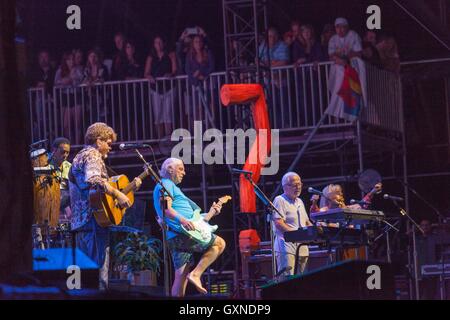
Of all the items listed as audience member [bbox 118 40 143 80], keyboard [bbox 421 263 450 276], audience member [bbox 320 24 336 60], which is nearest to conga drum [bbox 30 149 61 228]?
audience member [bbox 118 40 143 80]

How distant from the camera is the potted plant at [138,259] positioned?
39.7 feet

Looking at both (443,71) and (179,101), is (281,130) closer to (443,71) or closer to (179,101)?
(179,101)

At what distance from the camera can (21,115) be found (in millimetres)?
5570

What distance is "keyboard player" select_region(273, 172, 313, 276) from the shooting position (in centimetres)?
1083

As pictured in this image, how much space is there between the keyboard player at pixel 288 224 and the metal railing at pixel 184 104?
3870 mm

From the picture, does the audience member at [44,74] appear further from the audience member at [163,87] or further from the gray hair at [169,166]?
the gray hair at [169,166]

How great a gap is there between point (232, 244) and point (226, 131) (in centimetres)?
215

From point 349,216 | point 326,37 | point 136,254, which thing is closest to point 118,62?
point 326,37

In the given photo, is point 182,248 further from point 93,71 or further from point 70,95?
point 70,95

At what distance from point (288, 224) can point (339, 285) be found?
4.98 meters

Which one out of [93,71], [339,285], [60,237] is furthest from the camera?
[93,71]

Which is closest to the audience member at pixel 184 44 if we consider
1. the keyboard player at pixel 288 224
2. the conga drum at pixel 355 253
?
the conga drum at pixel 355 253

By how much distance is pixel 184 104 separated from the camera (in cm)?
1558
